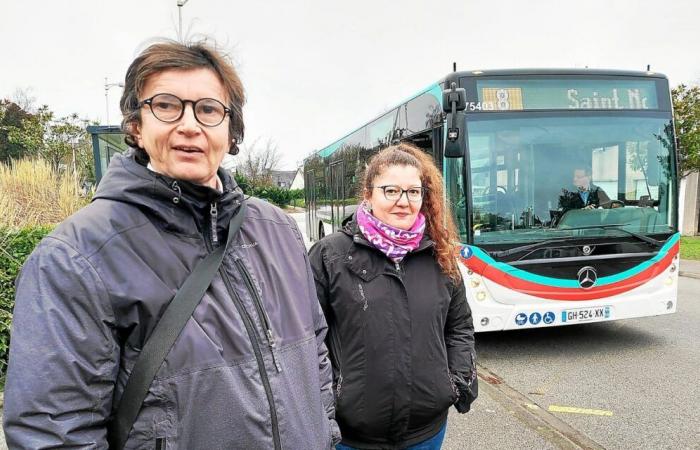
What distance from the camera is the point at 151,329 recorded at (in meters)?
1.31

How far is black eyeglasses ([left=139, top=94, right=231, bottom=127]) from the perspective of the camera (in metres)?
1.48

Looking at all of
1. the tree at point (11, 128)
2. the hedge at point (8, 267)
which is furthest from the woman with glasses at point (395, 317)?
the tree at point (11, 128)

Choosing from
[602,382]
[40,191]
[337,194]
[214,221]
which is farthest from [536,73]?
[40,191]

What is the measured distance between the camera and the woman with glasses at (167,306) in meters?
1.18

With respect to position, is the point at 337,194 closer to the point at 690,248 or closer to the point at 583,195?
the point at 583,195

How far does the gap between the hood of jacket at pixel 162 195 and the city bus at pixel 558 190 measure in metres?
4.27

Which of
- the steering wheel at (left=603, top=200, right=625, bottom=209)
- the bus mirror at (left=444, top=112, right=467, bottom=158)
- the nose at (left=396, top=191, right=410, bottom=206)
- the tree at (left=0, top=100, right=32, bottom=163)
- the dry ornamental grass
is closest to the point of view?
the nose at (left=396, top=191, right=410, bottom=206)

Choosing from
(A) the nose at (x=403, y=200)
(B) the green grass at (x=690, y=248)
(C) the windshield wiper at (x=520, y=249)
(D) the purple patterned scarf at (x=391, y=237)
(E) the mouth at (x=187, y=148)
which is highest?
(E) the mouth at (x=187, y=148)

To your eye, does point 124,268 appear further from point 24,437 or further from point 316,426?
point 316,426

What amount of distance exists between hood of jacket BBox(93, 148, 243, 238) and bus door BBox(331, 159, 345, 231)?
10008mm

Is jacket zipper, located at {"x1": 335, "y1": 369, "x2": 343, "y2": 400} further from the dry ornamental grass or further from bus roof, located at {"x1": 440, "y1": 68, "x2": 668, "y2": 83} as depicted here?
the dry ornamental grass

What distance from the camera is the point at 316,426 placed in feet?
5.27

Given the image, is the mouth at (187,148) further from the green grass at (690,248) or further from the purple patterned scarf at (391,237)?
the green grass at (690,248)

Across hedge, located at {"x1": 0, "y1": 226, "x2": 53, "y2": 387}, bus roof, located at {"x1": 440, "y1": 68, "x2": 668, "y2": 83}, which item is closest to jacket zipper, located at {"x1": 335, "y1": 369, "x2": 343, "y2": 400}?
hedge, located at {"x1": 0, "y1": 226, "x2": 53, "y2": 387}
